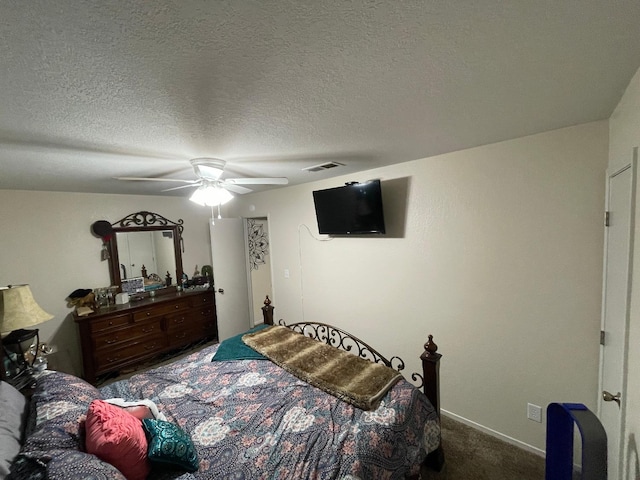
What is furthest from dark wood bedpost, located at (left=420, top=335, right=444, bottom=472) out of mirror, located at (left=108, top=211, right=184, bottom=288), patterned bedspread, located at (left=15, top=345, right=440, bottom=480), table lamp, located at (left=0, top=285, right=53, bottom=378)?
mirror, located at (left=108, top=211, right=184, bottom=288)

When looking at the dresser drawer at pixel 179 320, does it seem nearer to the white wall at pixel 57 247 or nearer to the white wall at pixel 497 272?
the white wall at pixel 57 247

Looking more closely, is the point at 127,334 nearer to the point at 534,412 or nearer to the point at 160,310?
the point at 160,310

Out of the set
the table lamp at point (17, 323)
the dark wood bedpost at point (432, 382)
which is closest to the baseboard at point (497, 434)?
the dark wood bedpost at point (432, 382)

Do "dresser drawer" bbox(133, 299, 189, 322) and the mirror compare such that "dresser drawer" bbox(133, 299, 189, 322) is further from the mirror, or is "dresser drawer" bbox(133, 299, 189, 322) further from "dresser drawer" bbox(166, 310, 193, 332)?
the mirror

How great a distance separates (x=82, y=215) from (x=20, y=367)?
1.97 meters

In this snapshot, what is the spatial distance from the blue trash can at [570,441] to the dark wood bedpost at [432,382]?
667 millimetres

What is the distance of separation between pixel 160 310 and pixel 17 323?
157 centimetres

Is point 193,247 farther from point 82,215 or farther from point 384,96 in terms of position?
point 384,96

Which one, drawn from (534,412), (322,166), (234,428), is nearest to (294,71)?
(322,166)

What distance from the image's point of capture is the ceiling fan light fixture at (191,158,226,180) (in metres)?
1.94

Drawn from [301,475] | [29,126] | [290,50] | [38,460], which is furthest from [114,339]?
[290,50]

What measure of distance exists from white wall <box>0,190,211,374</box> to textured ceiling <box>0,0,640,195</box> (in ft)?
6.14

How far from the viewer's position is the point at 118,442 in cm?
120

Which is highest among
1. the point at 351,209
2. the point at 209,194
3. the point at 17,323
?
the point at 209,194
